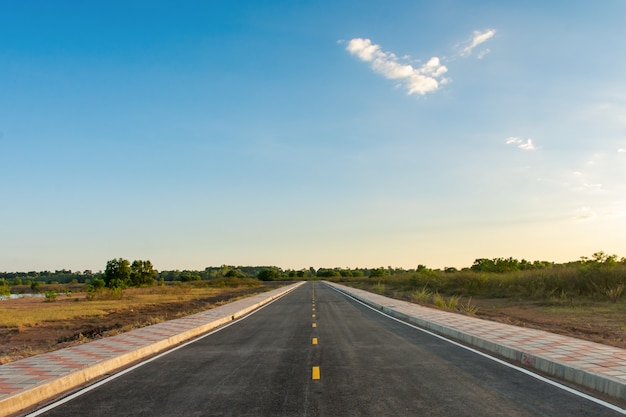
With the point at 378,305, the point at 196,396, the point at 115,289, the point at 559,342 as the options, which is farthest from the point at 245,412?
the point at 115,289

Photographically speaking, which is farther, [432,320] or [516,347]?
[432,320]

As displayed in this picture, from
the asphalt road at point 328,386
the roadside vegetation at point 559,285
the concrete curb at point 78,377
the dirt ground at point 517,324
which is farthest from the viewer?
the roadside vegetation at point 559,285

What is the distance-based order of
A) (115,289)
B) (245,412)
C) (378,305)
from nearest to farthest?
(245,412), (378,305), (115,289)

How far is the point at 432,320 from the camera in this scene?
18.3m

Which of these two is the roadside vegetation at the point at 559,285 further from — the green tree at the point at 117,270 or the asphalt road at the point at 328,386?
the green tree at the point at 117,270

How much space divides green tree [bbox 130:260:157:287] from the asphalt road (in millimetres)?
94031

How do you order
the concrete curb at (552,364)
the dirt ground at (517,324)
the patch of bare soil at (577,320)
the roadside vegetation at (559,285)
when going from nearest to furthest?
the concrete curb at (552,364), the patch of bare soil at (577,320), the dirt ground at (517,324), the roadside vegetation at (559,285)

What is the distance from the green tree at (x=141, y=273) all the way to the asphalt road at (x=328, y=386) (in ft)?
308

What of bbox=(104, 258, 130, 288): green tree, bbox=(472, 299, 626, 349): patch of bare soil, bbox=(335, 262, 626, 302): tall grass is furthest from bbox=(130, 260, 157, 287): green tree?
bbox=(472, 299, 626, 349): patch of bare soil

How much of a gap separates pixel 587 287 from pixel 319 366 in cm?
2917

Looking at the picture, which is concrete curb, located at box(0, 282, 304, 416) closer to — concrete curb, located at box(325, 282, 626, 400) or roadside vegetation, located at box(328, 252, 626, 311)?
concrete curb, located at box(325, 282, 626, 400)

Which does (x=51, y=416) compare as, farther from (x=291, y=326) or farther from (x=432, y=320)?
(x=432, y=320)

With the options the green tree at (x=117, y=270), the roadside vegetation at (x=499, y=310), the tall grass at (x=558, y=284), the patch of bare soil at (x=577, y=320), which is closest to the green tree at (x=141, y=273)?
the green tree at (x=117, y=270)

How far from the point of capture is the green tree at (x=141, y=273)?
3959 inches
